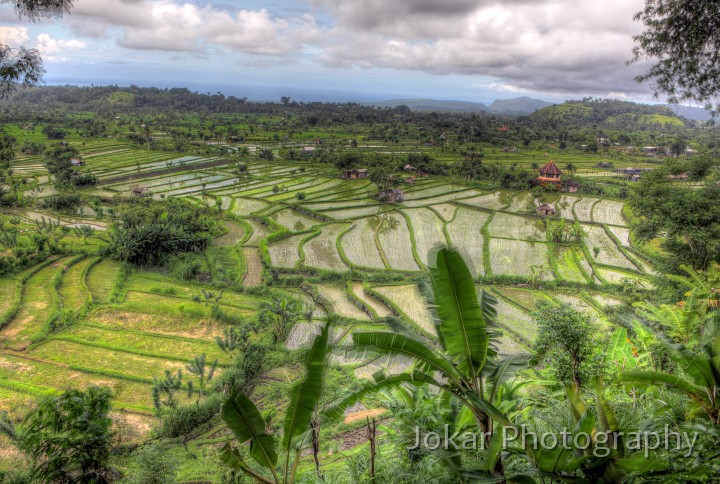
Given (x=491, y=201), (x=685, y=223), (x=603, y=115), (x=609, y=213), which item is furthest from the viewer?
(x=603, y=115)

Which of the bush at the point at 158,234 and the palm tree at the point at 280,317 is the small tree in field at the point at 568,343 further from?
the bush at the point at 158,234

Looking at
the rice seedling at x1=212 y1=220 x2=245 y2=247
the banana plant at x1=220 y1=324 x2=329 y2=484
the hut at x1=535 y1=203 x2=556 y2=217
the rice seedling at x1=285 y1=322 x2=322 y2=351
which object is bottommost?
the rice seedling at x1=285 y1=322 x2=322 y2=351

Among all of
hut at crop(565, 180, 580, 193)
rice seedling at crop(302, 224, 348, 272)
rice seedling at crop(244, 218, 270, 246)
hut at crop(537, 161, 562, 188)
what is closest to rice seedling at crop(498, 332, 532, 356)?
rice seedling at crop(302, 224, 348, 272)

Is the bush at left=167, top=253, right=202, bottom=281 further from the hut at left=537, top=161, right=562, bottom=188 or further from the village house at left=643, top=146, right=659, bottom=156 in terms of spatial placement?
the village house at left=643, top=146, right=659, bottom=156

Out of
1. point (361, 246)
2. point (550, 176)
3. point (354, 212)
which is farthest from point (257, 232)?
point (550, 176)

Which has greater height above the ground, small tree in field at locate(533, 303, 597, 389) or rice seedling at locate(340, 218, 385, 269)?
small tree in field at locate(533, 303, 597, 389)

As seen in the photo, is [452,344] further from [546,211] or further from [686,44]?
[546,211]

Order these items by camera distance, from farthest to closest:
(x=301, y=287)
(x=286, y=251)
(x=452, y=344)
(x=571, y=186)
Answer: (x=571, y=186)
(x=286, y=251)
(x=301, y=287)
(x=452, y=344)

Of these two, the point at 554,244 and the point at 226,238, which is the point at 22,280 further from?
the point at 554,244

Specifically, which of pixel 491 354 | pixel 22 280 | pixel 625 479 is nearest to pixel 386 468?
pixel 491 354

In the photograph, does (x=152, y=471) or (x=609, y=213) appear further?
(x=609, y=213)

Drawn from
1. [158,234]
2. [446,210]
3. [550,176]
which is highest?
[550,176]
